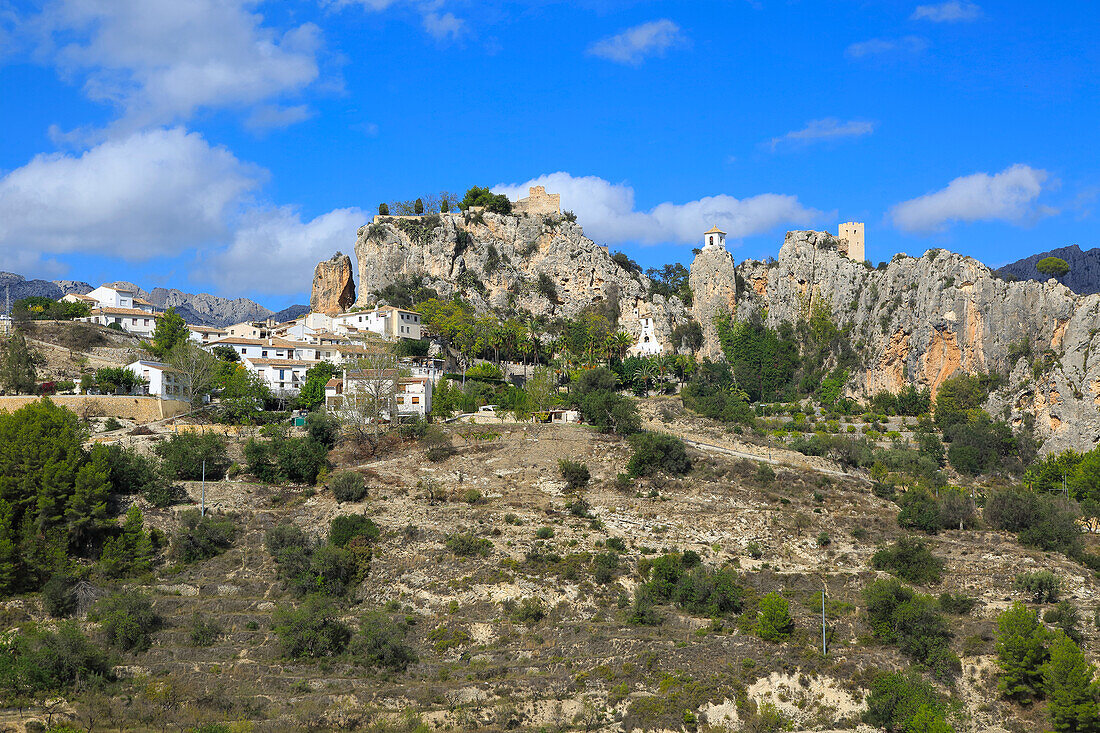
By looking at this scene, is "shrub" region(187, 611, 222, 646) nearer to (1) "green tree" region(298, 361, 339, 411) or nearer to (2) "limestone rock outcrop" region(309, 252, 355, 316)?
Answer: (1) "green tree" region(298, 361, 339, 411)

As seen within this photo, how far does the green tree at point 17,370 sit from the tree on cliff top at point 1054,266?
350ft

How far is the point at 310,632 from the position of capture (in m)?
42.8

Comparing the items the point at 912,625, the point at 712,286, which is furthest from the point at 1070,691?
the point at 712,286

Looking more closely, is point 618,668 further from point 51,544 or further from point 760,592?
point 51,544

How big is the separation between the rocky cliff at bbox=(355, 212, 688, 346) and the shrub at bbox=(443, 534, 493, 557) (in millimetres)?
48080

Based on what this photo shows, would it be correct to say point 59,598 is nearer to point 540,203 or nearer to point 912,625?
point 912,625

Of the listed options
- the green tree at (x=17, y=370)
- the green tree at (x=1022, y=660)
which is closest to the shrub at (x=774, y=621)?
the green tree at (x=1022, y=660)

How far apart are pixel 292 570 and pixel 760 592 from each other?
75.4ft

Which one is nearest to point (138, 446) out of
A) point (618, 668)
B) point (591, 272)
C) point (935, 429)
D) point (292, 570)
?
point (292, 570)

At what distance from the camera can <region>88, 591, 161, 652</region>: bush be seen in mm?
42875

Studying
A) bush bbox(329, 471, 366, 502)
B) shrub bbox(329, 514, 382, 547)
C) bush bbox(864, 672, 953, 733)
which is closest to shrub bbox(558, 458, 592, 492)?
bush bbox(329, 471, 366, 502)

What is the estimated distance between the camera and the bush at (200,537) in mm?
52344

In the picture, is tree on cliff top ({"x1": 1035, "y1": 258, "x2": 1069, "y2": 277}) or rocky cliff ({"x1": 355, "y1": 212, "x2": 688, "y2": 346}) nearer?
rocky cliff ({"x1": 355, "y1": 212, "x2": 688, "y2": 346})

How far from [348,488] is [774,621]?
25.9 metres
